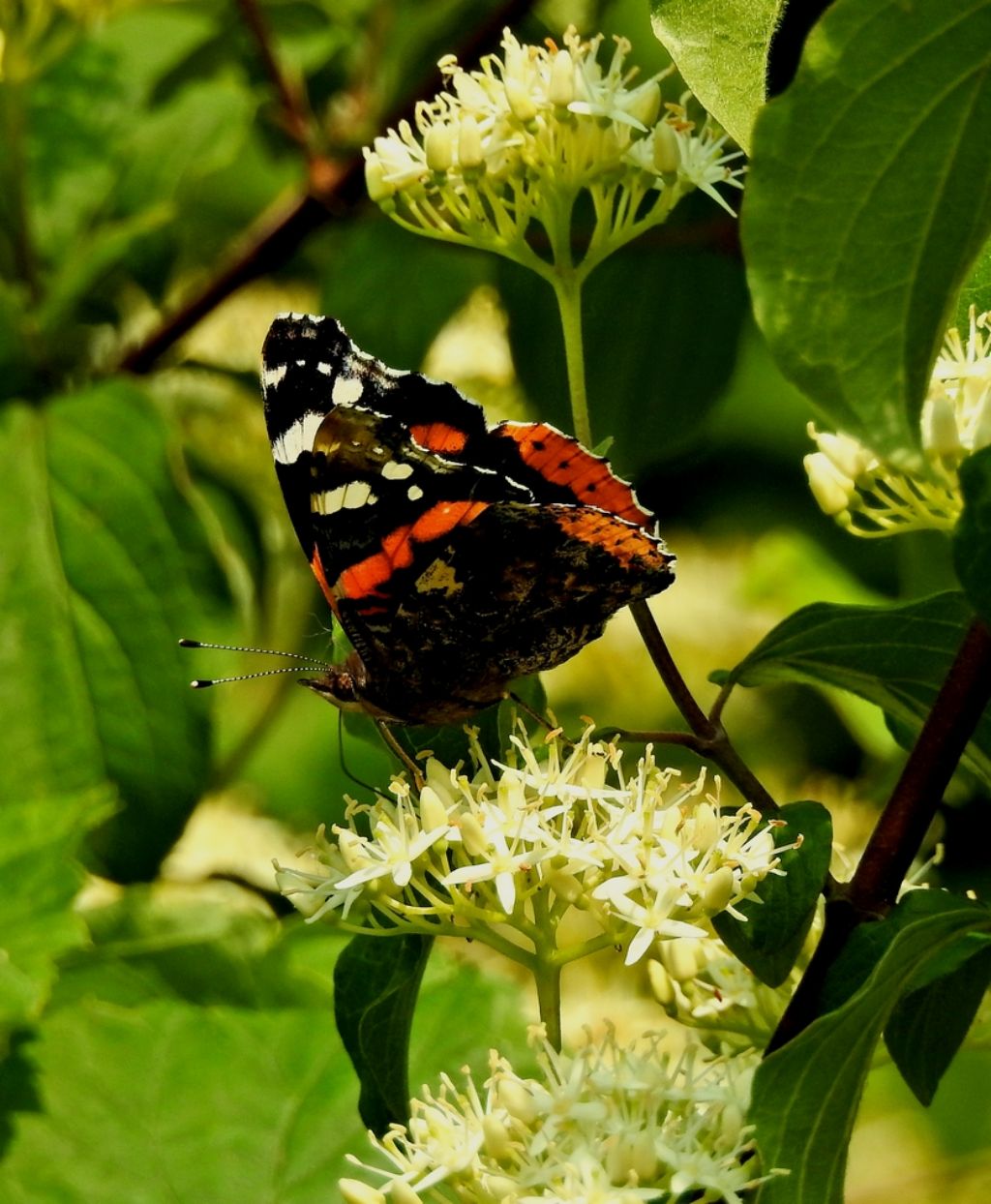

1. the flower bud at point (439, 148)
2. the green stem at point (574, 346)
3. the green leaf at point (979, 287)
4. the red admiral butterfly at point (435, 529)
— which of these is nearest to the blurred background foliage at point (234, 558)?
the red admiral butterfly at point (435, 529)

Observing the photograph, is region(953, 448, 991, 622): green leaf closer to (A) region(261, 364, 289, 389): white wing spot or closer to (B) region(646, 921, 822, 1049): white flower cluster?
(B) region(646, 921, 822, 1049): white flower cluster

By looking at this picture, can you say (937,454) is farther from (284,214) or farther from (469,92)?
(284,214)

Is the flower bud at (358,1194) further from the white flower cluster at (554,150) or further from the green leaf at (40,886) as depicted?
the white flower cluster at (554,150)

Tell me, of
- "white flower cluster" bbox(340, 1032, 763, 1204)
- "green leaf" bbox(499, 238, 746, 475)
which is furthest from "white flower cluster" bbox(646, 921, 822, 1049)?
"green leaf" bbox(499, 238, 746, 475)

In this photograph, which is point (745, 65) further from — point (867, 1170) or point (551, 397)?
point (867, 1170)

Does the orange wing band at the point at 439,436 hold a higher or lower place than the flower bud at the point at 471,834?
higher

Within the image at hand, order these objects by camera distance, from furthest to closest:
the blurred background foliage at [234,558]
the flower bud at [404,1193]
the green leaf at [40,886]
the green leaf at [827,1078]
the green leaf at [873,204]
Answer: the blurred background foliage at [234,558], the green leaf at [40,886], the flower bud at [404,1193], the green leaf at [827,1078], the green leaf at [873,204]

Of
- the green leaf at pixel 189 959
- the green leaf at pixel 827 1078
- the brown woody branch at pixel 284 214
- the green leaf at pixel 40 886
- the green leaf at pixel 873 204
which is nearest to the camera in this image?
the green leaf at pixel 873 204
